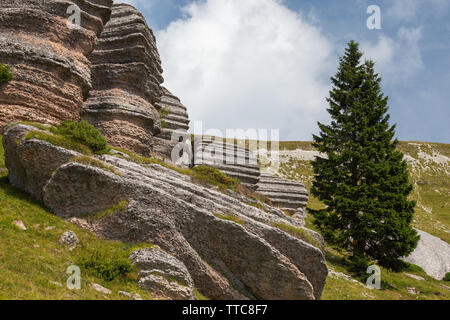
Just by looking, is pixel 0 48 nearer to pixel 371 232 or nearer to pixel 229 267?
pixel 229 267

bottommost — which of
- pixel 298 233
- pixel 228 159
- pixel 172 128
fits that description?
pixel 298 233

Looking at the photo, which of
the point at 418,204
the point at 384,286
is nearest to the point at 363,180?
the point at 384,286

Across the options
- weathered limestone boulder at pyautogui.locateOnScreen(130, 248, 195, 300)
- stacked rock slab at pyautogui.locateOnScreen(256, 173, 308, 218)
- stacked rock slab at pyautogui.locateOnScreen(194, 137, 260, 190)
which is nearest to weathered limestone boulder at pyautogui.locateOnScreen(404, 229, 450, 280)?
stacked rock slab at pyautogui.locateOnScreen(256, 173, 308, 218)

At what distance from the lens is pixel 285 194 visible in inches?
1700

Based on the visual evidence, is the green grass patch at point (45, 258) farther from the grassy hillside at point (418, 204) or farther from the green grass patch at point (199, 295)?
the grassy hillside at point (418, 204)

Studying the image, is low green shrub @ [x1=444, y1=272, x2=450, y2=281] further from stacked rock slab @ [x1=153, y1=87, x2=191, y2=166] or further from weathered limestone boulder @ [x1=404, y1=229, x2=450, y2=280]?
stacked rock slab @ [x1=153, y1=87, x2=191, y2=166]

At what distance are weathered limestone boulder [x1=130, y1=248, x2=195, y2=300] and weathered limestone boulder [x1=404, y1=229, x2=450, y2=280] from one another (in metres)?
33.7

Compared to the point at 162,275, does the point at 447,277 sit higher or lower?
lower

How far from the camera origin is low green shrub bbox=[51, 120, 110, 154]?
701 inches

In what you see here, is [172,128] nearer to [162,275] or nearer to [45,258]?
[162,275]

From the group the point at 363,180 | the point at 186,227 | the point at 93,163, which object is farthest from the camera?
the point at 363,180

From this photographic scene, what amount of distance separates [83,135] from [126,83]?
11603mm
